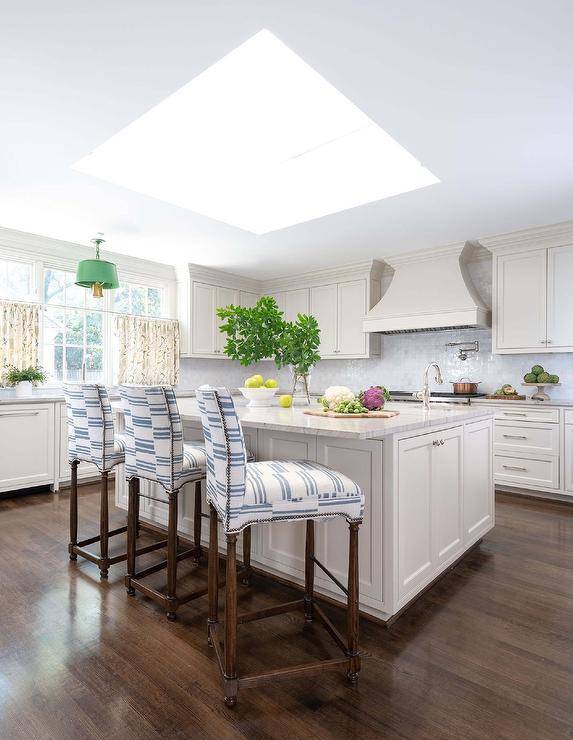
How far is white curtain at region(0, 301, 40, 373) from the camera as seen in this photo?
14.2 ft

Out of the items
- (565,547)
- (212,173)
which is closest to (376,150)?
(212,173)

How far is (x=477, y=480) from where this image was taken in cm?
278

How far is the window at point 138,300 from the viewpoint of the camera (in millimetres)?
5551

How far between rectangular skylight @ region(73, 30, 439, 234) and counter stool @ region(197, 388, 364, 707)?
6.30 ft

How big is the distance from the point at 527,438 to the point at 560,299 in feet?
4.41

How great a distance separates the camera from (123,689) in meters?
1.58

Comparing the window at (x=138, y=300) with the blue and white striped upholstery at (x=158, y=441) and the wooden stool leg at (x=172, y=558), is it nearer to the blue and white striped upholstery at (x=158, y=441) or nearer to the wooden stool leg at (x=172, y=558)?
the blue and white striped upholstery at (x=158, y=441)

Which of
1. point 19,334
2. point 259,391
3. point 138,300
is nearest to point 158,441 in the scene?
point 259,391

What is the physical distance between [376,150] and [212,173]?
4.50 ft

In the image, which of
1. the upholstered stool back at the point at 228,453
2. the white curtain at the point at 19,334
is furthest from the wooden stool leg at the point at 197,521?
the white curtain at the point at 19,334

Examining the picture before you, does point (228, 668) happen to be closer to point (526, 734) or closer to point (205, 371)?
point (526, 734)

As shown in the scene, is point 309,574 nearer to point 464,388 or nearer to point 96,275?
point 96,275

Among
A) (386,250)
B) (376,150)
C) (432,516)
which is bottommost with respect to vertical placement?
(432,516)

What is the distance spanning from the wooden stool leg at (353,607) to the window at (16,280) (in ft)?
14.3
